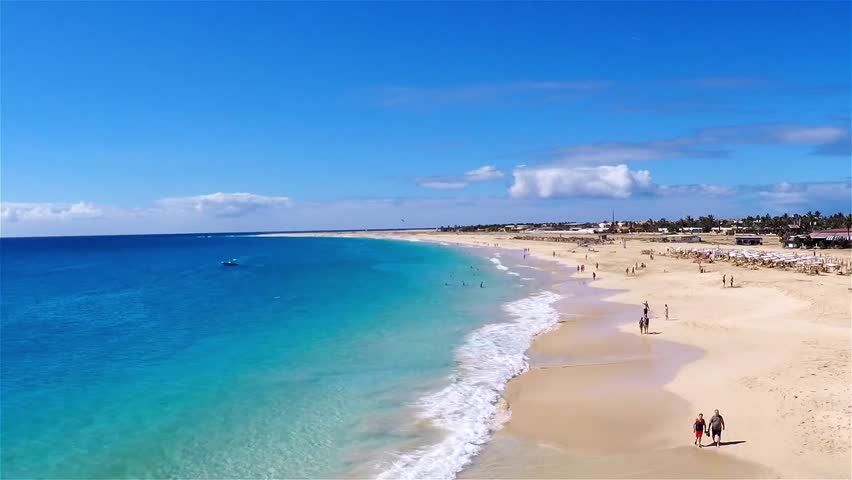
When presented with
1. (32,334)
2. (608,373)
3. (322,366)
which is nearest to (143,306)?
(32,334)

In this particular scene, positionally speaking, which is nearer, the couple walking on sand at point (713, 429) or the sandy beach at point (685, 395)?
the sandy beach at point (685, 395)

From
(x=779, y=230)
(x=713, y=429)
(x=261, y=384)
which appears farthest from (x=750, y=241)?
(x=261, y=384)

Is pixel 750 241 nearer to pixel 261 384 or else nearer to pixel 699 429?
pixel 699 429

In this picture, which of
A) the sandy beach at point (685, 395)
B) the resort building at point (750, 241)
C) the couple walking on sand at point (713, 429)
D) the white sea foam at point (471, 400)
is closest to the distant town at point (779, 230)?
the resort building at point (750, 241)

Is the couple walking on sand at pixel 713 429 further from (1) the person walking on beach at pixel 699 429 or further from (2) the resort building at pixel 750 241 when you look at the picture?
(2) the resort building at pixel 750 241

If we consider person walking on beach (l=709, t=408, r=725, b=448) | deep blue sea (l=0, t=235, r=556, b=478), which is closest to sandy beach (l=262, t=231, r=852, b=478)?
person walking on beach (l=709, t=408, r=725, b=448)

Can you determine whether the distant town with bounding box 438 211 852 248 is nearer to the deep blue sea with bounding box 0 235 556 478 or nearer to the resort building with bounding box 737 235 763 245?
the resort building with bounding box 737 235 763 245
